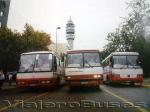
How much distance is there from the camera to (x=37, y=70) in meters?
22.3

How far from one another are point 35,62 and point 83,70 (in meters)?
3.82

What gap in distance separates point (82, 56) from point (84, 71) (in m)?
1.35

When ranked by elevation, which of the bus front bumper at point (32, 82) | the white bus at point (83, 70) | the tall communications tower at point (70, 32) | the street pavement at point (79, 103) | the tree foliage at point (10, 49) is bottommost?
the street pavement at point (79, 103)

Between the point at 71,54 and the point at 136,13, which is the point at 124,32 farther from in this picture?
the point at 71,54

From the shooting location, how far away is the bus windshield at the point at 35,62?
22422 millimetres

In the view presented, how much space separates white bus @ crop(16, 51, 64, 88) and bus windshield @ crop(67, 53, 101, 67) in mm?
Result: 1827

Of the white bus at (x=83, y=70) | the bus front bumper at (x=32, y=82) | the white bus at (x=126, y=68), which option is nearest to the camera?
the white bus at (x=83, y=70)

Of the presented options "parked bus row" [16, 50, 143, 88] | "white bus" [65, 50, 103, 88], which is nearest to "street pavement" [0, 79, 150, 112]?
"white bus" [65, 50, 103, 88]

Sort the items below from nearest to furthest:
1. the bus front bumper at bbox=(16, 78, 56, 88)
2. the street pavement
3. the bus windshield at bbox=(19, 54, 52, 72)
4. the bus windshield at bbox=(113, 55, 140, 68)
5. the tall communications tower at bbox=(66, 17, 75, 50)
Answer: the street pavement → the bus front bumper at bbox=(16, 78, 56, 88) → the bus windshield at bbox=(19, 54, 52, 72) → the bus windshield at bbox=(113, 55, 140, 68) → the tall communications tower at bbox=(66, 17, 75, 50)

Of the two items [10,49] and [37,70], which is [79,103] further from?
[10,49]

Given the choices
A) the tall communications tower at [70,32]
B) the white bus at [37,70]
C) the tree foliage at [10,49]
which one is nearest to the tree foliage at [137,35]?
the tree foliage at [10,49]

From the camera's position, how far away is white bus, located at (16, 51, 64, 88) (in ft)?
72.1

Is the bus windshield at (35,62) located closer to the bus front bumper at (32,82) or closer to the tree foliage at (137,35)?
the bus front bumper at (32,82)

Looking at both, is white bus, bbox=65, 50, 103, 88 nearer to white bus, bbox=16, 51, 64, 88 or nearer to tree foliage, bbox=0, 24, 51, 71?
white bus, bbox=16, 51, 64, 88
